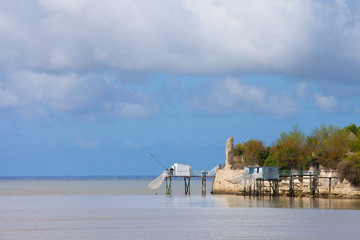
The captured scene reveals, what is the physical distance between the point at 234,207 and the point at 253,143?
31.1 metres

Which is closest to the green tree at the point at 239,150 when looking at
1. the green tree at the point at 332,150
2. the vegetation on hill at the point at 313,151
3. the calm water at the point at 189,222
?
the vegetation on hill at the point at 313,151

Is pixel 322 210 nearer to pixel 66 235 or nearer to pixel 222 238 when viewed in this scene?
pixel 222 238

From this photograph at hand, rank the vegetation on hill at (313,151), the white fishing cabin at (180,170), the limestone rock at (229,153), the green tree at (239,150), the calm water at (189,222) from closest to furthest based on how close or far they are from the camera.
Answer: the calm water at (189,222)
the vegetation on hill at (313,151)
the limestone rock at (229,153)
the white fishing cabin at (180,170)
the green tree at (239,150)

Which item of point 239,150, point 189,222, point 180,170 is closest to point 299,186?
point 239,150

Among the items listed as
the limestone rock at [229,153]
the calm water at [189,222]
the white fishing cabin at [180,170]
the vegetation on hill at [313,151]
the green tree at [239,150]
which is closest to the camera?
the calm water at [189,222]

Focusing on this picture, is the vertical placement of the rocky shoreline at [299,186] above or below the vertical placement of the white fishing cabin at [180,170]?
below

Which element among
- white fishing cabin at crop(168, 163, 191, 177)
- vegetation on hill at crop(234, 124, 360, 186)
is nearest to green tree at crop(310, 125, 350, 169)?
vegetation on hill at crop(234, 124, 360, 186)

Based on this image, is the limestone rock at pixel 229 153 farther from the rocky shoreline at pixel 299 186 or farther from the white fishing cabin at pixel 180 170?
the white fishing cabin at pixel 180 170

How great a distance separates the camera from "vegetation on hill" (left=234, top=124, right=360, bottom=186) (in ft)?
236

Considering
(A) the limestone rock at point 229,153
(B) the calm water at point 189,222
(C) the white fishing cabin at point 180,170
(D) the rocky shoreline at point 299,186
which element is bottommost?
(B) the calm water at point 189,222

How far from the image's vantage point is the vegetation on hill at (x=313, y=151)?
236ft

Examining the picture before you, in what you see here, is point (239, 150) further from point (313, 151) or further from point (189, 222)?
point (189, 222)

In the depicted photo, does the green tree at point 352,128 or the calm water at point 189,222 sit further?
the green tree at point 352,128

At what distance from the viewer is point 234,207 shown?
205 ft
